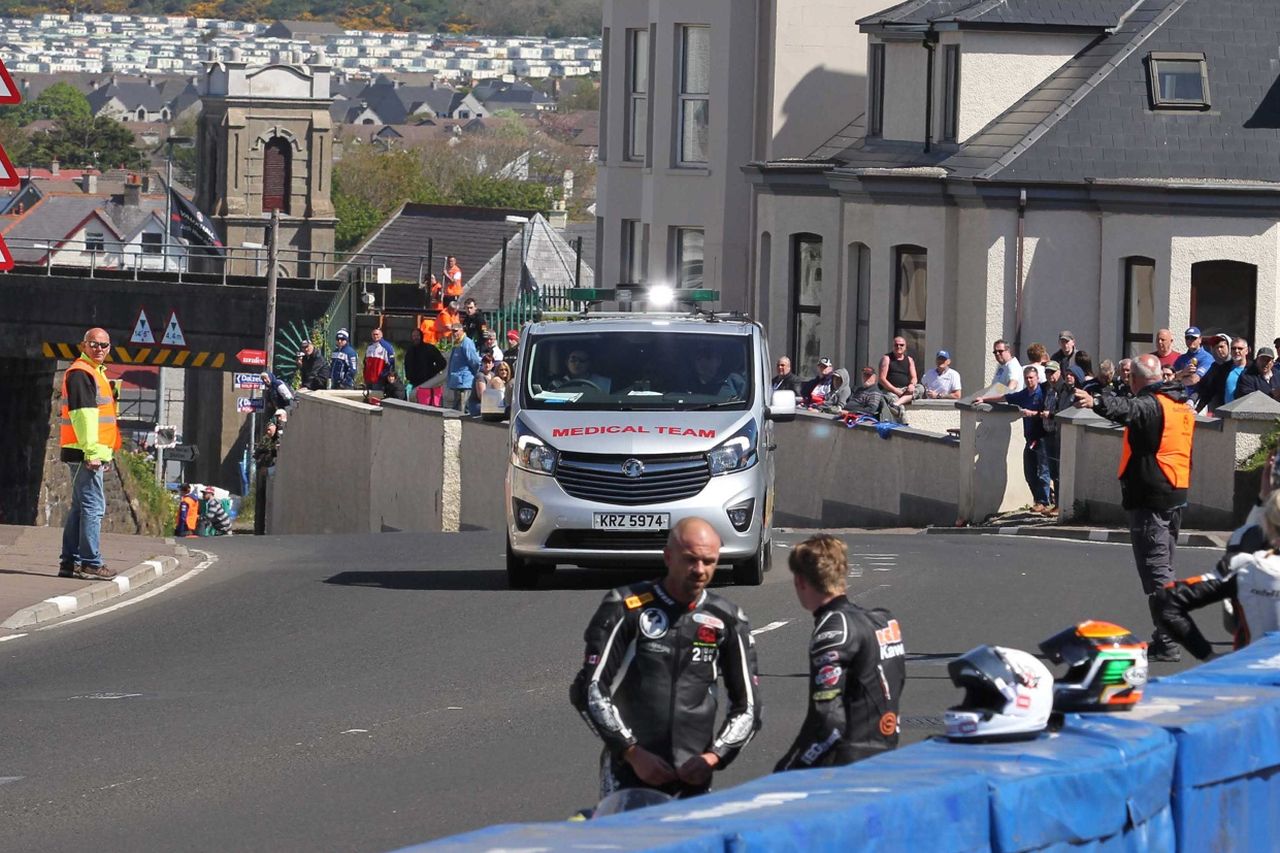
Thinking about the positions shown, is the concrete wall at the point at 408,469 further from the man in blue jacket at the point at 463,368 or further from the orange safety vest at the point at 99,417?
the orange safety vest at the point at 99,417

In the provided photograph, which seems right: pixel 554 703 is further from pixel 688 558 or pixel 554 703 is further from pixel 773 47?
pixel 773 47

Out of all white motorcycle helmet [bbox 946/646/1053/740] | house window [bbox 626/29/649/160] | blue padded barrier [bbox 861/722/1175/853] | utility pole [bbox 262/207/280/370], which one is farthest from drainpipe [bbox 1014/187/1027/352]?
utility pole [bbox 262/207/280/370]

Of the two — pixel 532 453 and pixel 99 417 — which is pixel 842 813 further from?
pixel 99 417

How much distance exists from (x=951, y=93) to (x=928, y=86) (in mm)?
684

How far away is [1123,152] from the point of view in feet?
104

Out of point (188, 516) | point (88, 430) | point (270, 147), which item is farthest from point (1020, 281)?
point (270, 147)

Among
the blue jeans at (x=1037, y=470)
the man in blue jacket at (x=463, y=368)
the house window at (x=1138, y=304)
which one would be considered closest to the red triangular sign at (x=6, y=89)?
the blue jeans at (x=1037, y=470)

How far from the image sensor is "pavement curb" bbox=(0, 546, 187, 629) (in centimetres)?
1526

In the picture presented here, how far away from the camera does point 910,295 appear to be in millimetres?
33375

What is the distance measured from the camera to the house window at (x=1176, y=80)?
106 ft

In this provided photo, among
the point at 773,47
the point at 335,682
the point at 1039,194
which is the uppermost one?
the point at 773,47

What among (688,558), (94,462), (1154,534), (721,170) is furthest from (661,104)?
(688,558)

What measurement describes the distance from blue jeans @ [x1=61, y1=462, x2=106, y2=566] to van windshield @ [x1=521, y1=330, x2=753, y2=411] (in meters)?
3.34

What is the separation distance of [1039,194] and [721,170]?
9618 millimetres
